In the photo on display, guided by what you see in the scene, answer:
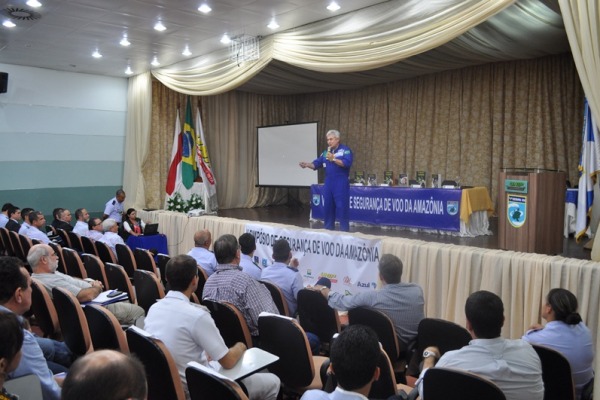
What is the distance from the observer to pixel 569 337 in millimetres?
2795

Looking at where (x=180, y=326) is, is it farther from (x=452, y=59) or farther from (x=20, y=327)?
(x=452, y=59)

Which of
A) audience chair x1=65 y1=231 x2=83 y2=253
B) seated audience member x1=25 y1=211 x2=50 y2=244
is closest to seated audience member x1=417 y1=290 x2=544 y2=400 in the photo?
audience chair x1=65 y1=231 x2=83 y2=253

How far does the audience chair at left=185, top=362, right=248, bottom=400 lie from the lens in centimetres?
172

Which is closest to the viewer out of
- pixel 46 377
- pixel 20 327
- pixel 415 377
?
pixel 20 327

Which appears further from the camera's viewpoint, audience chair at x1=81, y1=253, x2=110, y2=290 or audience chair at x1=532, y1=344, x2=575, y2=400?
audience chair at x1=81, y1=253, x2=110, y2=290

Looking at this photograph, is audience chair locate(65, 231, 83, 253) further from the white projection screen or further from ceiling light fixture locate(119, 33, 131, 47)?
the white projection screen

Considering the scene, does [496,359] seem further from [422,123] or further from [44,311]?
[422,123]

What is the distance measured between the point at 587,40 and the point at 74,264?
16.9 feet

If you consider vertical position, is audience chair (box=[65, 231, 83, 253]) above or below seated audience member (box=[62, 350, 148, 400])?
below

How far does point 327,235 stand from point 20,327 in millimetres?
4333

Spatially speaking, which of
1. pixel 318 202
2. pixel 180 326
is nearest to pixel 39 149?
pixel 318 202

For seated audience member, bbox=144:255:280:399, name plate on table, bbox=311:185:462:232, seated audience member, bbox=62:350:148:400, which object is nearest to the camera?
seated audience member, bbox=62:350:148:400

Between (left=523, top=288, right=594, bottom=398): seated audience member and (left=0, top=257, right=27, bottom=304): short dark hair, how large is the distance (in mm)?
2861

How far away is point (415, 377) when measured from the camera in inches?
121
